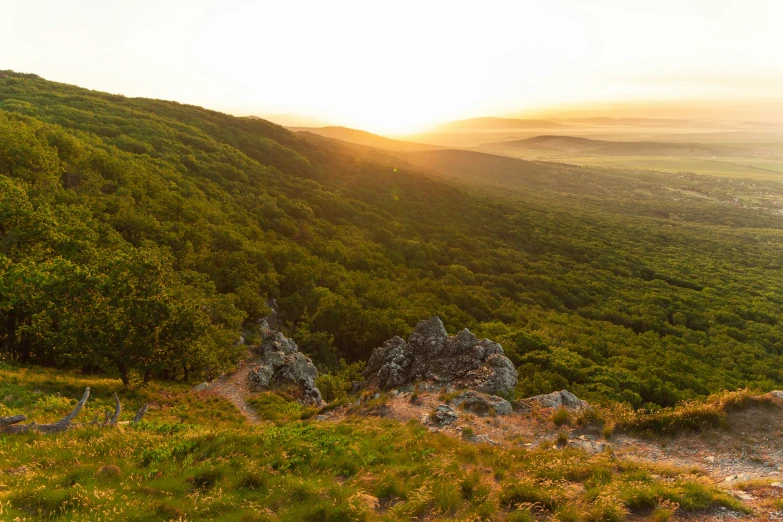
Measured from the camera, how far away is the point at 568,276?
86875 millimetres

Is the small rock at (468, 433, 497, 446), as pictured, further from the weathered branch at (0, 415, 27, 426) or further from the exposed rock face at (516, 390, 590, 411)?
the weathered branch at (0, 415, 27, 426)

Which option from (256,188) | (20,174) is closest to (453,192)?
(256,188)

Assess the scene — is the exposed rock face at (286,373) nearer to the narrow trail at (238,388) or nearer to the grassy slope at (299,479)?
the narrow trail at (238,388)

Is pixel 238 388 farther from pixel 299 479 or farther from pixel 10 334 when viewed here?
pixel 299 479

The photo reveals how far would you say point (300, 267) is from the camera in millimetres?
54562

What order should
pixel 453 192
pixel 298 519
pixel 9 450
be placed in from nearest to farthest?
1. pixel 298 519
2. pixel 9 450
3. pixel 453 192

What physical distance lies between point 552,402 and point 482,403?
15.6 ft

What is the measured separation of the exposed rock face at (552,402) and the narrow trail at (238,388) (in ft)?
56.1

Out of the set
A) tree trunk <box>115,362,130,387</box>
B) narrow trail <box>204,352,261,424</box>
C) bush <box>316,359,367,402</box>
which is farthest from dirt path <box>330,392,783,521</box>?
tree trunk <box>115,362,130,387</box>

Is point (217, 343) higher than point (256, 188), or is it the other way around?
point (256, 188)

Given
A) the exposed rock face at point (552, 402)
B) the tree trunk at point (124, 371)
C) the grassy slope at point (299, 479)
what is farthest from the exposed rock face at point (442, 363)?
the tree trunk at point (124, 371)

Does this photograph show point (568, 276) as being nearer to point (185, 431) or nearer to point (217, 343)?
point (217, 343)

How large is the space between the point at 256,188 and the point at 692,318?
97143 millimetres

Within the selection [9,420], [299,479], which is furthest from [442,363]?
[9,420]
